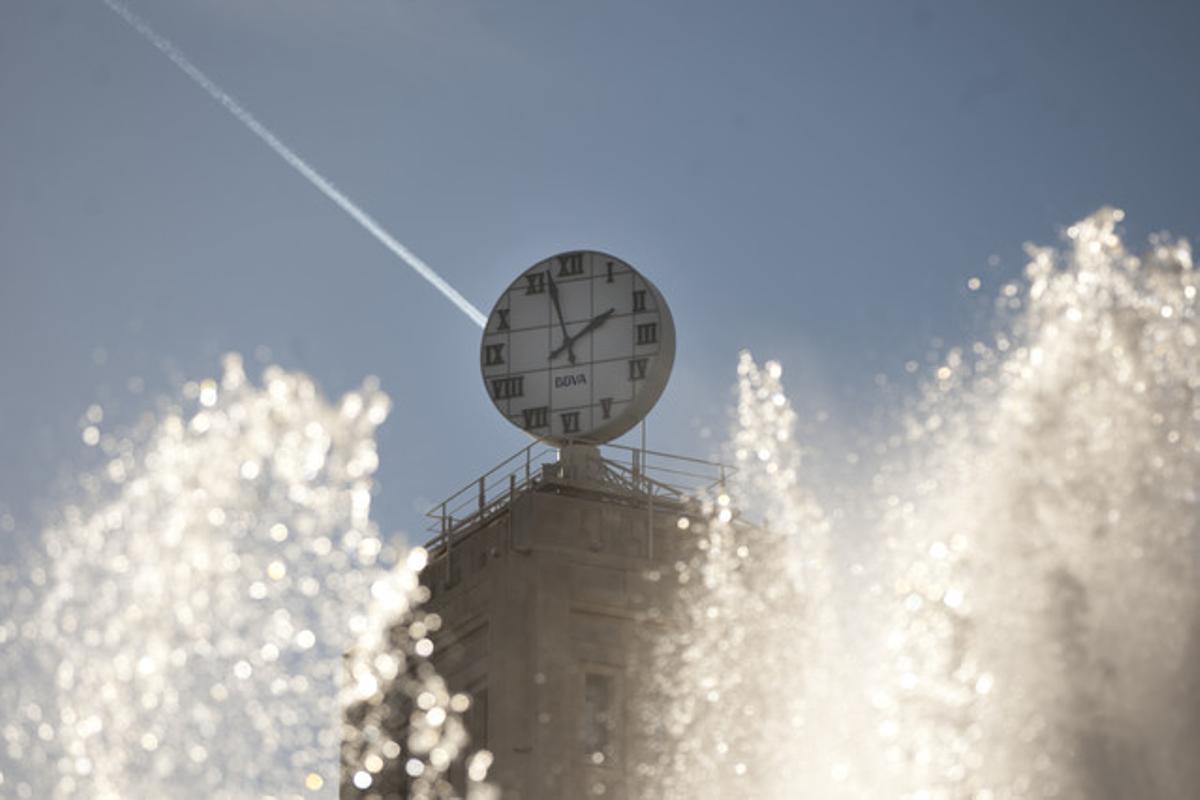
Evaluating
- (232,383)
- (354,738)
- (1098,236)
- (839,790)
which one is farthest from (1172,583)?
(354,738)

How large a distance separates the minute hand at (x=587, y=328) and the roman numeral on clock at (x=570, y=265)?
0.96 metres

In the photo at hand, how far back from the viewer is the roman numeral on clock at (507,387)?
49594 mm

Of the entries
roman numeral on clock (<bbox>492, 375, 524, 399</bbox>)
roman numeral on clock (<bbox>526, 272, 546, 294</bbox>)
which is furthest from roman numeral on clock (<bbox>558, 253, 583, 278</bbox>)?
roman numeral on clock (<bbox>492, 375, 524, 399</bbox>)

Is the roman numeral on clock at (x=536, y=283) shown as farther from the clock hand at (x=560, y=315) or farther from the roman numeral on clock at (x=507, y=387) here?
the roman numeral on clock at (x=507, y=387)

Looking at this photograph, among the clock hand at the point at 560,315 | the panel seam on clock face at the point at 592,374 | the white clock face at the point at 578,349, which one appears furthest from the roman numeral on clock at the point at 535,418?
the clock hand at the point at 560,315

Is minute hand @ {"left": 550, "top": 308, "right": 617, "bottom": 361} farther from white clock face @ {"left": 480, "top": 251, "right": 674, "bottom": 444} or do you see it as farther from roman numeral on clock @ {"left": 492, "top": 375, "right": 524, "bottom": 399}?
roman numeral on clock @ {"left": 492, "top": 375, "right": 524, "bottom": 399}

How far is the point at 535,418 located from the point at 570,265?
2705 millimetres

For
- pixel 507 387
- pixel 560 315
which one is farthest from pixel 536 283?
pixel 507 387

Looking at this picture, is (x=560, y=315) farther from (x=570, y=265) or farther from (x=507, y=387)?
(x=507, y=387)

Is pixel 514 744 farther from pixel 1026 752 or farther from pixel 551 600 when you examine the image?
pixel 1026 752

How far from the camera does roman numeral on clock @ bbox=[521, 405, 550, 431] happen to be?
1934 inches

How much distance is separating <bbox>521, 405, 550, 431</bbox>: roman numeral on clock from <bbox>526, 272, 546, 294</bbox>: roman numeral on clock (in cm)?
207

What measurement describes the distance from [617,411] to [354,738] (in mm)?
7677

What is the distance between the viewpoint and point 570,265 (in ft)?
163
